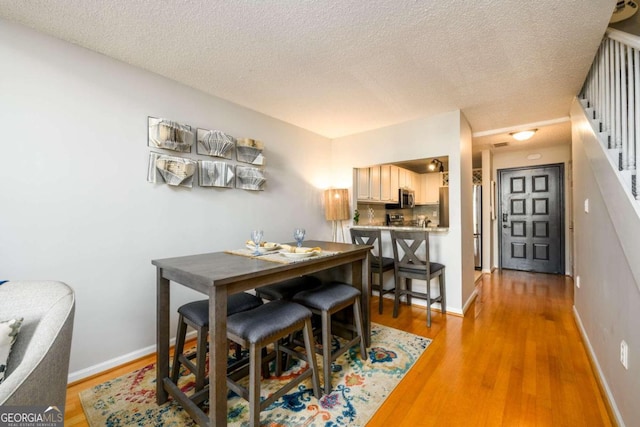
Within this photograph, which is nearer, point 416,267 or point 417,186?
point 416,267

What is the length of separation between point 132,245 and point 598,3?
3470 mm

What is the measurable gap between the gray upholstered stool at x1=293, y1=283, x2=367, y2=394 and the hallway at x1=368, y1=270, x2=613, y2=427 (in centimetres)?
39

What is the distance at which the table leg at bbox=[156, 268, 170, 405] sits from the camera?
160 centimetres

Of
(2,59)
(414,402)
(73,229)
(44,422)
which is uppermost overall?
(2,59)

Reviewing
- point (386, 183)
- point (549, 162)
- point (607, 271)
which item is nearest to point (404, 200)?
point (386, 183)

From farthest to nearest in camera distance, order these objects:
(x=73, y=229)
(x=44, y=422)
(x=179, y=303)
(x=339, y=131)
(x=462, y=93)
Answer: (x=339, y=131) → (x=462, y=93) → (x=179, y=303) → (x=73, y=229) → (x=44, y=422)

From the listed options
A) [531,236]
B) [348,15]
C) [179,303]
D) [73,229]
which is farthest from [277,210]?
[531,236]

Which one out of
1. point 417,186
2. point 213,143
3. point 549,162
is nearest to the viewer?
point 213,143

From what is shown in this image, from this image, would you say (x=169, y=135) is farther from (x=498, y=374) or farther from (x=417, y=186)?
(x=417, y=186)

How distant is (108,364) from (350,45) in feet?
9.70

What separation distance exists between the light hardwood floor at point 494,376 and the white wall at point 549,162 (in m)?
2.28

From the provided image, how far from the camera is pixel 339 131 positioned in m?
3.83

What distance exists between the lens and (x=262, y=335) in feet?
4.47

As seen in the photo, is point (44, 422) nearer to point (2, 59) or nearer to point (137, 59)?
point (2, 59)
